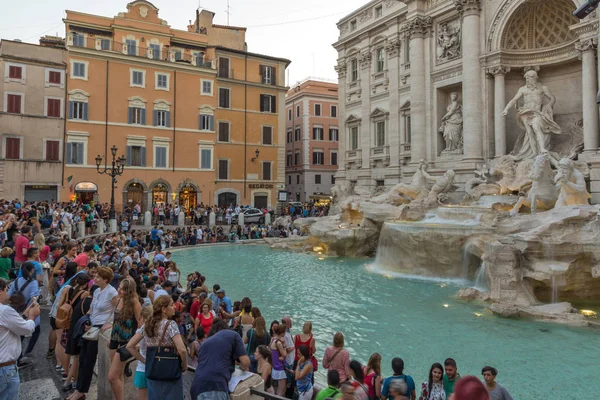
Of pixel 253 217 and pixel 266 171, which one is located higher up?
pixel 266 171

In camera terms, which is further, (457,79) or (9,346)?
(457,79)

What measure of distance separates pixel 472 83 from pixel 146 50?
77.8 feet

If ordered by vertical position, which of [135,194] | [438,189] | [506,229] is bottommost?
[506,229]

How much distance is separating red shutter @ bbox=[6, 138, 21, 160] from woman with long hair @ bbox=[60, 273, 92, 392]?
88.5ft

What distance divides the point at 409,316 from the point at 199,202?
2607cm

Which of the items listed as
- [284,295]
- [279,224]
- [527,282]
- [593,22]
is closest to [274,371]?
[284,295]

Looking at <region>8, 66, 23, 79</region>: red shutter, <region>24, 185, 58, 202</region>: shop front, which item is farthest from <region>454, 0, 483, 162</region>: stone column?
<region>8, 66, 23, 79</region>: red shutter

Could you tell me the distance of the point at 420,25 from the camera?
22656mm

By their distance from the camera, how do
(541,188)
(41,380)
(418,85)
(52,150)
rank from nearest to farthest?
(41,380) < (541,188) < (418,85) < (52,150)

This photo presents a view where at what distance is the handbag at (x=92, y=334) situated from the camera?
464 centimetres

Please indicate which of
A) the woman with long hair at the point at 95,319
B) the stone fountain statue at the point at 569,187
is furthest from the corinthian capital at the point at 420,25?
the woman with long hair at the point at 95,319

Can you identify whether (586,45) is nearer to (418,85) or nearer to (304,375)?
(418,85)

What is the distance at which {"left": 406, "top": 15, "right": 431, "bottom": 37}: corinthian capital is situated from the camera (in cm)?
2258

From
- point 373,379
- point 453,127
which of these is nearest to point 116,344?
point 373,379
